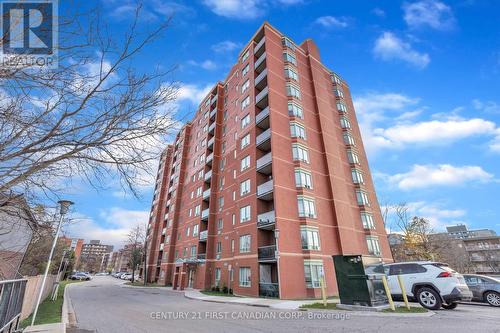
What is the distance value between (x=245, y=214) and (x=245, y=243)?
9.21ft

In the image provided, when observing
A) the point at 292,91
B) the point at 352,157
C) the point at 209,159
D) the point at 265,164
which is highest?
the point at 292,91

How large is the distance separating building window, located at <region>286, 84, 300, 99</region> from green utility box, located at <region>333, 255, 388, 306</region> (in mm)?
21149

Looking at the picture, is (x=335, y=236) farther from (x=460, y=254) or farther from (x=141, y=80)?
(x=460, y=254)

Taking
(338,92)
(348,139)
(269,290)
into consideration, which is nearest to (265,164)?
(269,290)

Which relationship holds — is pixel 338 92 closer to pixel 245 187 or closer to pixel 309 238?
pixel 245 187

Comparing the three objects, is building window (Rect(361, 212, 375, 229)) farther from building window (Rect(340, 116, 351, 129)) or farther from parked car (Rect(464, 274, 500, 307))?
parked car (Rect(464, 274, 500, 307))

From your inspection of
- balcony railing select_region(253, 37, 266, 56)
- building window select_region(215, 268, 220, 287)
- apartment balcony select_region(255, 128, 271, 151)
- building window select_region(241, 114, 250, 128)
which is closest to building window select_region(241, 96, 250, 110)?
building window select_region(241, 114, 250, 128)

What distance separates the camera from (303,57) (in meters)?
34.2

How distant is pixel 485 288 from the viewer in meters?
12.5

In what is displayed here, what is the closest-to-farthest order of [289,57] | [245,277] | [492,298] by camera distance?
[492,298] < [245,277] < [289,57]

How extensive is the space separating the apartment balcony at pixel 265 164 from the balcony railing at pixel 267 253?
24.6ft

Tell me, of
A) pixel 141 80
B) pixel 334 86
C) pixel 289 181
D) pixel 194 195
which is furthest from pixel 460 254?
pixel 141 80

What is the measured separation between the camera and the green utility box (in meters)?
10.1

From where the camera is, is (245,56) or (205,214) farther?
(245,56)
